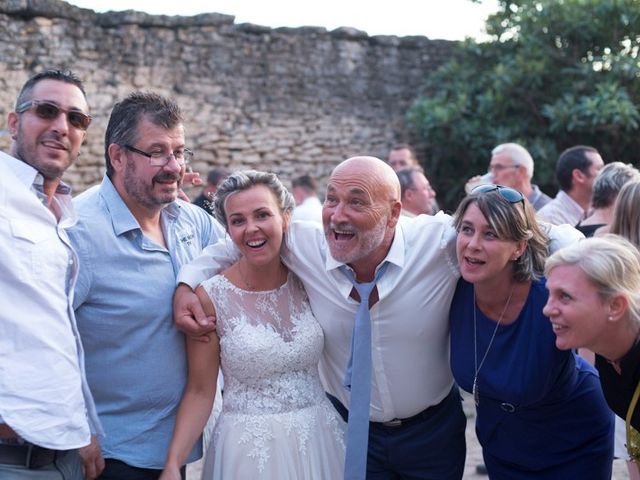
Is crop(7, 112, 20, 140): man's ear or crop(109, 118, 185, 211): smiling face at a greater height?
crop(7, 112, 20, 140): man's ear

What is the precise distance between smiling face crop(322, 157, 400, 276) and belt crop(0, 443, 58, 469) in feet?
4.35

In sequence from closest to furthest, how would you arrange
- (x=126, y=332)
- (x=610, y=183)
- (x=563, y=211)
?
(x=126, y=332), (x=610, y=183), (x=563, y=211)

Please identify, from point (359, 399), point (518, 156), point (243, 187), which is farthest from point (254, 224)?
point (518, 156)

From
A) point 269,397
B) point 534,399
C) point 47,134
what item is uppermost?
point 47,134

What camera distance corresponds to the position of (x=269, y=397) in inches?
128

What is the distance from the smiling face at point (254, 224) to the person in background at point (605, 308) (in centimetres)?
111

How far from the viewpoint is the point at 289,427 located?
10.5 ft

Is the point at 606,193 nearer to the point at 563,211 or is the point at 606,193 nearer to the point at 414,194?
the point at 563,211

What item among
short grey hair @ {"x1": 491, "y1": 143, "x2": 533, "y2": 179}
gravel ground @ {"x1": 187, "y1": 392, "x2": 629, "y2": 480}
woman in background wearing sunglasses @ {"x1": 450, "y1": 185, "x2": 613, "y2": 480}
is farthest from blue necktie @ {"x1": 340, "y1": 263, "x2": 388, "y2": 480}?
short grey hair @ {"x1": 491, "y1": 143, "x2": 533, "y2": 179}

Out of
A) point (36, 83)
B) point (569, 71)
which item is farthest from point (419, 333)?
point (569, 71)

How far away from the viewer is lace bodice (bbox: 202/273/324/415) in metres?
3.20

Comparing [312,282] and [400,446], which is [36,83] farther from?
[400,446]

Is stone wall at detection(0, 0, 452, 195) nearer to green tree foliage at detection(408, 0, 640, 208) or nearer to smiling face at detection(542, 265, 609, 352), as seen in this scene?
green tree foliage at detection(408, 0, 640, 208)

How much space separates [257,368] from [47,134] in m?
1.20
